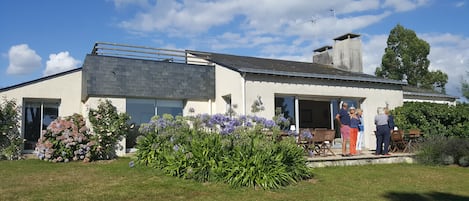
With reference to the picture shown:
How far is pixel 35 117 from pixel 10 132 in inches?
40.9

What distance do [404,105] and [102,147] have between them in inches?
474

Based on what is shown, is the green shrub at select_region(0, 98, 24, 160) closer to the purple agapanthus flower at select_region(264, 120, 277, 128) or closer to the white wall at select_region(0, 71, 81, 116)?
the white wall at select_region(0, 71, 81, 116)

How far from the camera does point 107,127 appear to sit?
13273mm

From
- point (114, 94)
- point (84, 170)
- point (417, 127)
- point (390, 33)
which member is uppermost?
point (390, 33)

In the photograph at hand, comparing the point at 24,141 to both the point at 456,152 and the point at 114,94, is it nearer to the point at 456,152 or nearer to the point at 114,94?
the point at 114,94

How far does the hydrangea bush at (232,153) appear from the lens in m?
7.83

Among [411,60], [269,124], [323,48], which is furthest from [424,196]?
[411,60]

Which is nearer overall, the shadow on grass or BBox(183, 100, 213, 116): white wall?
→ the shadow on grass

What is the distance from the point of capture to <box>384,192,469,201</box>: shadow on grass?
23.1ft

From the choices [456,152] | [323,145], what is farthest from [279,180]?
[456,152]

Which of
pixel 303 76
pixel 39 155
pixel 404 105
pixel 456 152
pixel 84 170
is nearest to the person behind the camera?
pixel 84 170

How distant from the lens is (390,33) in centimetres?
3175

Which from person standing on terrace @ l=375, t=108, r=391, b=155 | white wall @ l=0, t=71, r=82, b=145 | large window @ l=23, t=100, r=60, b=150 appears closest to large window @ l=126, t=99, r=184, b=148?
white wall @ l=0, t=71, r=82, b=145

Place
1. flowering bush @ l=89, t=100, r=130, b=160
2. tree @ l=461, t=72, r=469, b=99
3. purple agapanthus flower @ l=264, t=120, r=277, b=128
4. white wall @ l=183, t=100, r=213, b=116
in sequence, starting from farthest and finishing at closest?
1. tree @ l=461, t=72, r=469, b=99
2. white wall @ l=183, t=100, r=213, b=116
3. flowering bush @ l=89, t=100, r=130, b=160
4. purple agapanthus flower @ l=264, t=120, r=277, b=128
